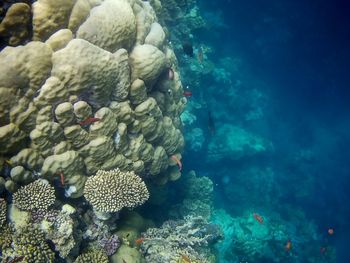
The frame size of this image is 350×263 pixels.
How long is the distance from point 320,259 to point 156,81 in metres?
14.7

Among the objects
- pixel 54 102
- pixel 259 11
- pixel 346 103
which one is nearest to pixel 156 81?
pixel 54 102

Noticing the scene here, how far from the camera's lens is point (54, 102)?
4578 mm

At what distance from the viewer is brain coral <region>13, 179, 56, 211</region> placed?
4.68m

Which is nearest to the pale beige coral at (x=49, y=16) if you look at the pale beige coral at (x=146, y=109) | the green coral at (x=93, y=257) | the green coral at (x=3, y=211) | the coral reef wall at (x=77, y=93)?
the coral reef wall at (x=77, y=93)

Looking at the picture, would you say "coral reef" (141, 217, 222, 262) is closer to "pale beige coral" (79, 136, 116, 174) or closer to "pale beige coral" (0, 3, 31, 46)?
"pale beige coral" (79, 136, 116, 174)

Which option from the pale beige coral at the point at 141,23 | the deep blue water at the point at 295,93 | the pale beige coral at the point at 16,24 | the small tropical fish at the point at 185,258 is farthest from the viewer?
the deep blue water at the point at 295,93

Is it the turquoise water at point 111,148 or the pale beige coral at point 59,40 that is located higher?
the pale beige coral at point 59,40

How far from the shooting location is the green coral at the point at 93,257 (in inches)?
201

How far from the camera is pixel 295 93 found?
90.2 feet

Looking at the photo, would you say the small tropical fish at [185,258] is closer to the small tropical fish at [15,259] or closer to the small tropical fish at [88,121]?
the small tropical fish at [15,259]

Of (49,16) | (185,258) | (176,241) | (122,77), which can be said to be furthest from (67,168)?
(176,241)

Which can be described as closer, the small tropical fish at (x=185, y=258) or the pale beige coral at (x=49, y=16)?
the pale beige coral at (x=49, y=16)

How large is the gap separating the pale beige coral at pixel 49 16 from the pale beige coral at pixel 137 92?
1497 millimetres

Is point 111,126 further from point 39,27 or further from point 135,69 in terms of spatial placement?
point 39,27
